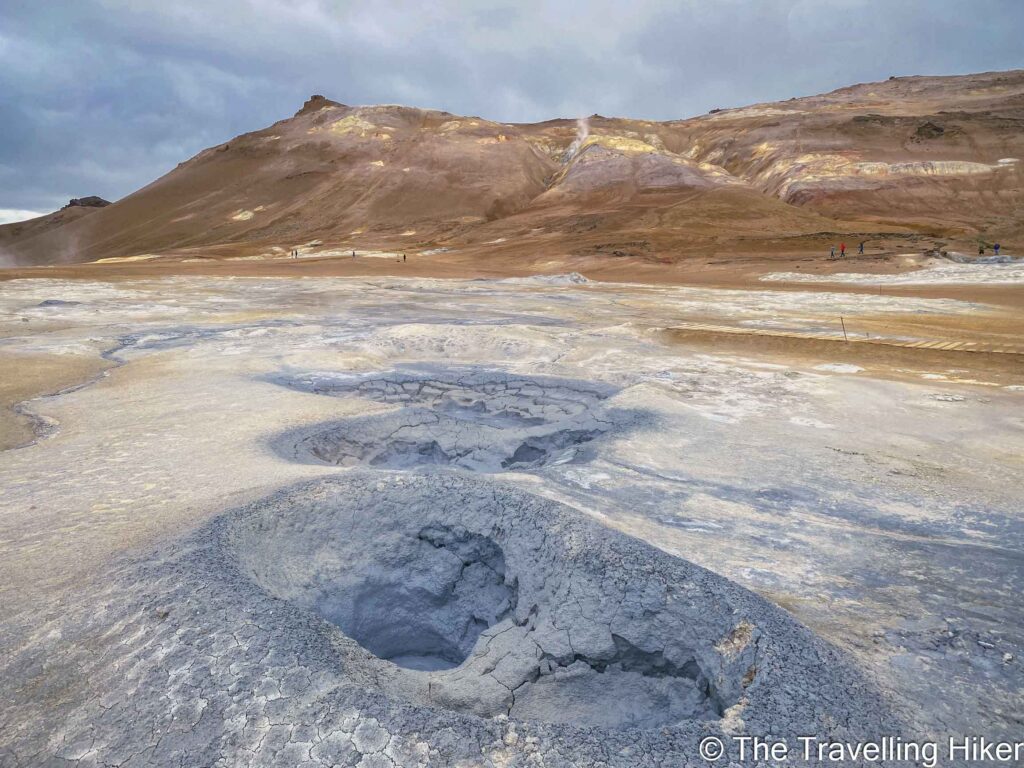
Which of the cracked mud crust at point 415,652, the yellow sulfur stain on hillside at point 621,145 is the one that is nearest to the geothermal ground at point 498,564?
the cracked mud crust at point 415,652

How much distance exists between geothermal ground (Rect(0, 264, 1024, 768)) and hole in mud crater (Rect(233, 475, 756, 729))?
0.5 inches

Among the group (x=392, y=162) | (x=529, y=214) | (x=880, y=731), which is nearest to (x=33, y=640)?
(x=880, y=731)

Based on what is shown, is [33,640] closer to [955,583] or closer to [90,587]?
[90,587]

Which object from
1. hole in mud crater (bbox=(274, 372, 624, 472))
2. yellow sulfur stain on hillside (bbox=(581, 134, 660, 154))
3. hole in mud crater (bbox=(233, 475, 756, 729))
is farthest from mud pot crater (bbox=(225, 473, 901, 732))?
yellow sulfur stain on hillside (bbox=(581, 134, 660, 154))

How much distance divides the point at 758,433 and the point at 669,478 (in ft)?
4.57

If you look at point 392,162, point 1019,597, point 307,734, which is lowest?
point 1019,597

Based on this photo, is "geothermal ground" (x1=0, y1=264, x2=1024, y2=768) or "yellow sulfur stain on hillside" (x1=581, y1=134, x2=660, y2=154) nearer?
"geothermal ground" (x1=0, y1=264, x2=1024, y2=768)

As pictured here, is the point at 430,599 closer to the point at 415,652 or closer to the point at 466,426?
the point at 415,652

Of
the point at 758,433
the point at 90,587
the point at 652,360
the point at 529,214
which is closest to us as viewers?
the point at 90,587

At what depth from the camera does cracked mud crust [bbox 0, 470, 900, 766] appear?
190cm

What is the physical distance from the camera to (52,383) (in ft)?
22.9

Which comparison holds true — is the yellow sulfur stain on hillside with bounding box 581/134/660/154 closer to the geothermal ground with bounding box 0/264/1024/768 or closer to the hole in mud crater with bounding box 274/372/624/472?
the geothermal ground with bounding box 0/264/1024/768

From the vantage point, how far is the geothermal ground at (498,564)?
78.5 inches

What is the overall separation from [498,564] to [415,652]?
0.61 meters
